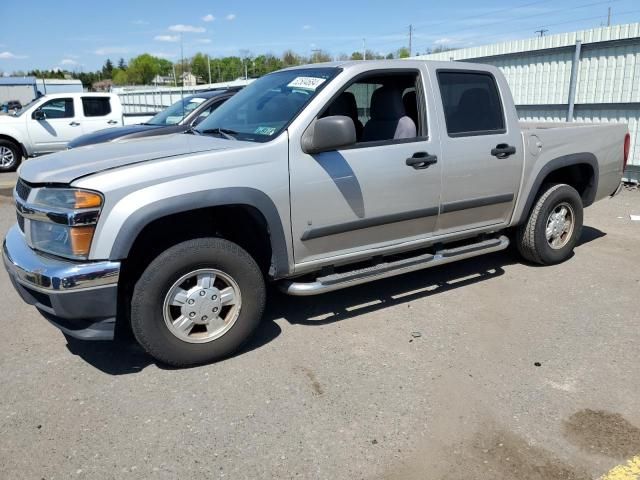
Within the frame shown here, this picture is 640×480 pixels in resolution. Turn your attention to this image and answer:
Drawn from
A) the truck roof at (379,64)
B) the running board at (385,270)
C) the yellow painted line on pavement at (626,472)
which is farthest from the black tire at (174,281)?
the yellow painted line on pavement at (626,472)

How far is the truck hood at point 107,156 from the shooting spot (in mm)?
3295

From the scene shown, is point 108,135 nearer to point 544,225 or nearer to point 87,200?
point 87,200

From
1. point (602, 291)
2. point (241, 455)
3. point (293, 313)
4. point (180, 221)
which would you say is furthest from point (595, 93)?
point (241, 455)

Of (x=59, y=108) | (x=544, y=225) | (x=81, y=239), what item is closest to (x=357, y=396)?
(x=81, y=239)

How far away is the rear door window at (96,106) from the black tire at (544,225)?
40.6 feet

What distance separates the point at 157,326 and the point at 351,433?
4.42ft

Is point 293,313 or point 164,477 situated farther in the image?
point 293,313

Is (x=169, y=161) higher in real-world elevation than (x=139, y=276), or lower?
higher

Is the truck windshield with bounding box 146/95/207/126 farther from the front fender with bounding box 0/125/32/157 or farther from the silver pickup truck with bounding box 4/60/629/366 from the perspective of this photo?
the silver pickup truck with bounding box 4/60/629/366

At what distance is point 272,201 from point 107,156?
109 cm

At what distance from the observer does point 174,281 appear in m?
3.40

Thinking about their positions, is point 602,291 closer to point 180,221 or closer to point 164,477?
point 180,221

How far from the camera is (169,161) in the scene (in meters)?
3.33

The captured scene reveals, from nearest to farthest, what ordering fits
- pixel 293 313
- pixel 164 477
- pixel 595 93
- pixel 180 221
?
pixel 164 477 → pixel 180 221 → pixel 293 313 → pixel 595 93
